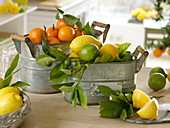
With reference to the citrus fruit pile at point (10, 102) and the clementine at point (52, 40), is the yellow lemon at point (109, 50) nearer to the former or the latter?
the clementine at point (52, 40)

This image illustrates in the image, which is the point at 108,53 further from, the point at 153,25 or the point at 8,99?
the point at 153,25

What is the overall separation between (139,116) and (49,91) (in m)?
0.41

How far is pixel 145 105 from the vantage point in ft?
4.21

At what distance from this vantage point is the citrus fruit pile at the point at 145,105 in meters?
1.26

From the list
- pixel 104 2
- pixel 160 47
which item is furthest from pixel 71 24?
pixel 104 2

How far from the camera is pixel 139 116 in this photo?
4.31 ft

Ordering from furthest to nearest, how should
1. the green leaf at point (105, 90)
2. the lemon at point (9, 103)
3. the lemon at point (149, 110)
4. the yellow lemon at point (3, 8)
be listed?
the yellow lemon at point (3, 8) → the green leaf at point (105, 90) → the lemon at point (149, 110) → the lemon at point (9, 103)

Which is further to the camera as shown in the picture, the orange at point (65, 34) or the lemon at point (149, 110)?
the orange at point (65, 34)

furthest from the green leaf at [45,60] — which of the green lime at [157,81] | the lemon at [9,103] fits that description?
the green lime at [157,81]

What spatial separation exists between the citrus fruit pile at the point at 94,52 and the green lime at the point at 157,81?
0.67 feet

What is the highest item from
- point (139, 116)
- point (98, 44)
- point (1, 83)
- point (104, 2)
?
point (104, 2)

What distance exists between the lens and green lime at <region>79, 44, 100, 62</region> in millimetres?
1312

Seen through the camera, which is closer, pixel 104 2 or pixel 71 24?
pixel 71 24

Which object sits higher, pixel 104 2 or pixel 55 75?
pixel 104 2
